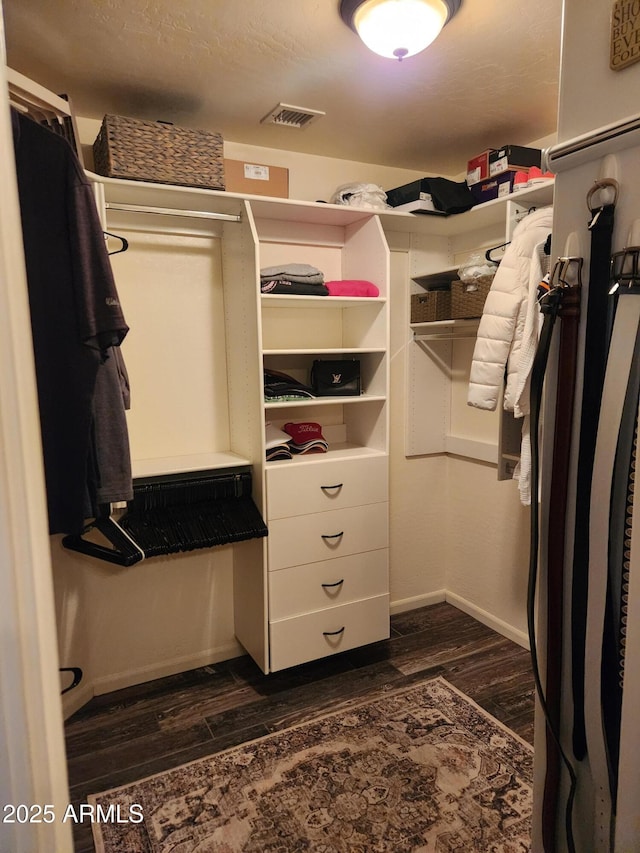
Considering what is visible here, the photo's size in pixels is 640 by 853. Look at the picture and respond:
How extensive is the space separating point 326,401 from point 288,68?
1.27 metres

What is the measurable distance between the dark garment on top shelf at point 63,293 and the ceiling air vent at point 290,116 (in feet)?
4.25

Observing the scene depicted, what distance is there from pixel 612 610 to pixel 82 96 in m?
2.41

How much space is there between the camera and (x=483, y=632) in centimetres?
293

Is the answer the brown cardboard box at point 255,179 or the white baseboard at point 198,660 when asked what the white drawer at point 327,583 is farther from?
the brown cardboard box at point 255,179

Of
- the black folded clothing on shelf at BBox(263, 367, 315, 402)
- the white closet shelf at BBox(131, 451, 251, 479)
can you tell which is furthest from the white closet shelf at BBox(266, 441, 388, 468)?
the black folded clothing on shelf at BBox(263, 367, 315, 402)

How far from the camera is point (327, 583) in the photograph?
248cm

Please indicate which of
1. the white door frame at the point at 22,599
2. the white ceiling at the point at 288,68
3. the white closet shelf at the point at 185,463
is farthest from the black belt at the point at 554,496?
the white closet shelf at the point at 185,463

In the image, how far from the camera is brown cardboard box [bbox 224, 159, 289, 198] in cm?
233

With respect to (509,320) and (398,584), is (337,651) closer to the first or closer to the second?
(398,584)

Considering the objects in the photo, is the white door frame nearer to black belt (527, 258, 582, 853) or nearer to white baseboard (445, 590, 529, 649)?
black belt (527, 258, 582, 853)

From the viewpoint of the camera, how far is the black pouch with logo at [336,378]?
8.31 ft

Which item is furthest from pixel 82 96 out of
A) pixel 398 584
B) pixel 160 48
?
pixel 398 584

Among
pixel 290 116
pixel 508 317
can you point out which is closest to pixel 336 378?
pixel 508 317

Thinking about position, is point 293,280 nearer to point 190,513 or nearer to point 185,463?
point 185,463
